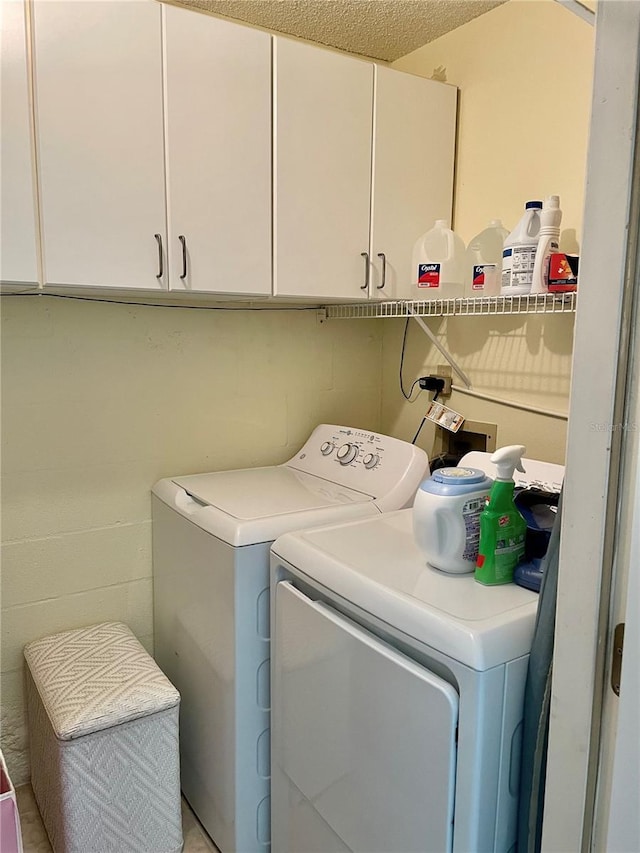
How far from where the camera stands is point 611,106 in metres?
0.75

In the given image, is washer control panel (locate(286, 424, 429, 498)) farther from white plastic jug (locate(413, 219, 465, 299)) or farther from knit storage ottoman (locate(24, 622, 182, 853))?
knit storage ottoman (locate(24, 622, 182, 853))

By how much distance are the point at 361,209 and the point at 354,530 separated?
1018 mm

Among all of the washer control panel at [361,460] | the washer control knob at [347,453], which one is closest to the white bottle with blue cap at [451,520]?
the washer control panel at [361,460]

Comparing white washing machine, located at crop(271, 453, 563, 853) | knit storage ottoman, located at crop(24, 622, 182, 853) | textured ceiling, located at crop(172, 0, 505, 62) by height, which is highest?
textured ceiling, located at crop(172, 0, 505, 62)

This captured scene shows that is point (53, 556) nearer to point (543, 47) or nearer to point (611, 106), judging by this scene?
point (611, 106)

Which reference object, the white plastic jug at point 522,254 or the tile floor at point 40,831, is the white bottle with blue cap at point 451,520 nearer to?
the white plastic jug at point 522,254

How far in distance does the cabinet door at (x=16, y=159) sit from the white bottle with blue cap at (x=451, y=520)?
107 centimetres

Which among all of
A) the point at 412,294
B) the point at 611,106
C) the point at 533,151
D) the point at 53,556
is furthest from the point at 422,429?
the point at 611,106

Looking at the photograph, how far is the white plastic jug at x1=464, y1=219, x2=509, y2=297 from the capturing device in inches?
71.6

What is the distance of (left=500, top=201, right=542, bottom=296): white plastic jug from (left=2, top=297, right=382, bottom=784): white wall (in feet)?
2.79

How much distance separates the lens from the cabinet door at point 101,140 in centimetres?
148

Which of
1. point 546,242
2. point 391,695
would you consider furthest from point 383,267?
point 391,695

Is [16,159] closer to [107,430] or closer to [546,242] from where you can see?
[107,430]

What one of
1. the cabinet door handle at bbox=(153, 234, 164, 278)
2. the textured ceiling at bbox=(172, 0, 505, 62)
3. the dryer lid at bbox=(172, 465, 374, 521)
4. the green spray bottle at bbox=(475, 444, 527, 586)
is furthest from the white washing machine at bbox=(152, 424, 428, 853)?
the textured ceiling at bbox=(172, 0, 505, 62)
